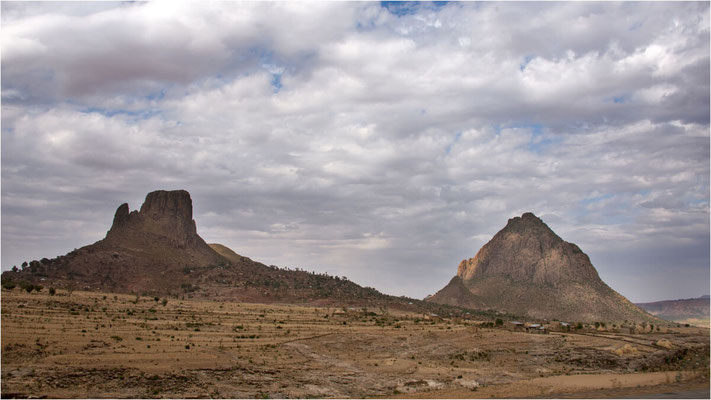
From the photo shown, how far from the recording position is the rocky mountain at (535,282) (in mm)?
142250

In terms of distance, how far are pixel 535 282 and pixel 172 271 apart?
349ft

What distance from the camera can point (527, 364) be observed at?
5366cm

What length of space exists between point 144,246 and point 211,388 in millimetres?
83904

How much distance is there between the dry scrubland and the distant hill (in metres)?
27.3

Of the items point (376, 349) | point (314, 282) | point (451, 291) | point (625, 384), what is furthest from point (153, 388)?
point (451, 291)

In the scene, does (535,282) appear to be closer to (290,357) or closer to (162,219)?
(162,219)

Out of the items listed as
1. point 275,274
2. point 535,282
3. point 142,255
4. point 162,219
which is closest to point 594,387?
point 275,274

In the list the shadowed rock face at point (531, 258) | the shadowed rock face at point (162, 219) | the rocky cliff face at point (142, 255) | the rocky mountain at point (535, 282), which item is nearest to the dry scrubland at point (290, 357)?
the rocky cliff face at point (142, 255)

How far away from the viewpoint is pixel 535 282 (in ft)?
535

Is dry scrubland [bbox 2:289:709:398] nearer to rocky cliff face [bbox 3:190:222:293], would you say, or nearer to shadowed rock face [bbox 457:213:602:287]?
rocky cliff face [bbox 3:190:222:293]

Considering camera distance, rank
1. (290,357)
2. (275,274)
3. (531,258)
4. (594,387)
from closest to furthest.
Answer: (594,387)
(290,357)
(275,274)
(531,258)

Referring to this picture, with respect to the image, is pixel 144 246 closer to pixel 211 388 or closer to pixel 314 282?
pixel 314 282

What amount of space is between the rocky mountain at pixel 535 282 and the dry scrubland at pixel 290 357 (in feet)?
249

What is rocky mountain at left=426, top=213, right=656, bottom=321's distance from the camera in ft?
467
